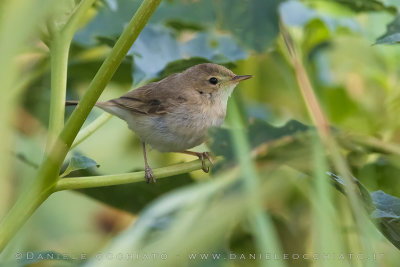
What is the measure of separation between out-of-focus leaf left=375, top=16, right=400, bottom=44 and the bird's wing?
31.6 inches

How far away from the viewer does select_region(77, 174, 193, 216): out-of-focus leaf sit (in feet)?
4.47

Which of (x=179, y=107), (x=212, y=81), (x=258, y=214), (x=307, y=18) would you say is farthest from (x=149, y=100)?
(x=258, y=214)

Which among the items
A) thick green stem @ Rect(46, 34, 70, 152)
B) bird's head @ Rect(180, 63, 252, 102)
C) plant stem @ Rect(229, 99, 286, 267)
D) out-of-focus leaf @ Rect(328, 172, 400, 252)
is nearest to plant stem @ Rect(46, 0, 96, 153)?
thick green stem @ Rect(46, 34, 70, 152)

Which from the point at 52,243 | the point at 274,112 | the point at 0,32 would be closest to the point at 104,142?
the point at 52,243

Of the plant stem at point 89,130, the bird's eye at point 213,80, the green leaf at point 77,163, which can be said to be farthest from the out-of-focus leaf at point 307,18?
the green leaf at point 77,163

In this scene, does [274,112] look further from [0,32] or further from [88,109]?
[0,32]

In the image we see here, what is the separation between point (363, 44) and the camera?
7.48 feet

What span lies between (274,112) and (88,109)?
143 cm

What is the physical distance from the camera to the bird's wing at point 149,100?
1.73 m

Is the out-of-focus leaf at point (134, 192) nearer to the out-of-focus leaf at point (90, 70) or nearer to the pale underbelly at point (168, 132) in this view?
the pale underbelly at point (168, 132)

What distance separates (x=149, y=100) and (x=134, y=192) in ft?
1.56

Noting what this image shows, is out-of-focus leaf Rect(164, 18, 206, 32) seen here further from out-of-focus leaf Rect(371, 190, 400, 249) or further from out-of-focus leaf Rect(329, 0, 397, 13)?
out-of-focus leaf Rect(371, 190, 400, 249)

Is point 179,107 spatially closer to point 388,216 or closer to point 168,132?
point 168,132

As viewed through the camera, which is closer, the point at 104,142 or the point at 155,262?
the point at 155,262
